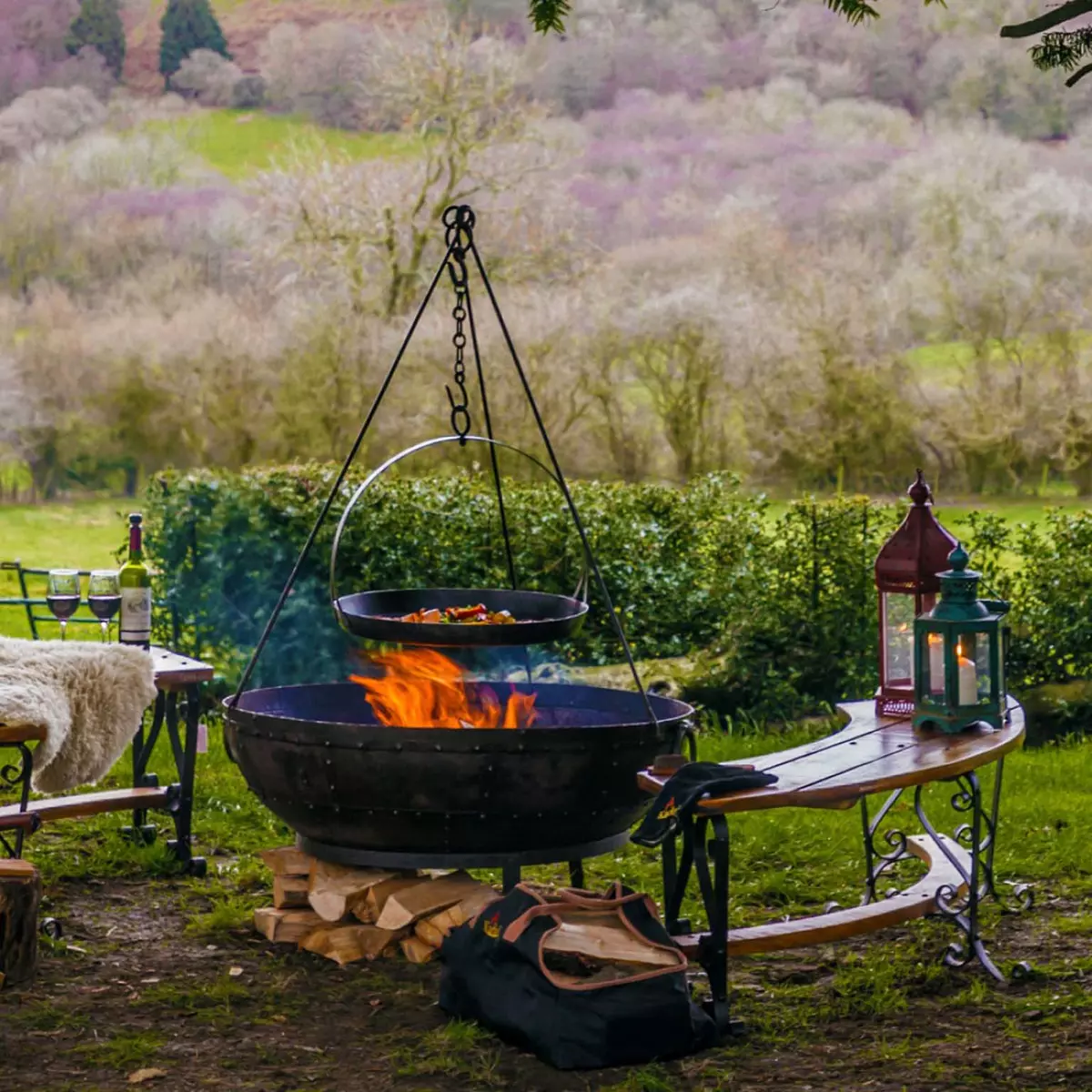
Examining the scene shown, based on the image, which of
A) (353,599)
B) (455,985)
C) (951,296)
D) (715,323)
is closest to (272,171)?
(715,323)

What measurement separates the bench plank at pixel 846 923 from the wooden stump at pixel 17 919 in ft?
4.16

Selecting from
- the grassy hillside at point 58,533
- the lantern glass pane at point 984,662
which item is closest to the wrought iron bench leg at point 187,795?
the lantern glass pane at point 984,662

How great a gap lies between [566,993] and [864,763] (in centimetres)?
66

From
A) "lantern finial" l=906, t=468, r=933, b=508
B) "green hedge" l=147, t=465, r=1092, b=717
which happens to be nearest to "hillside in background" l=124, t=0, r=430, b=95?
"green hedge" l=147, t=465, r=1092, b=717

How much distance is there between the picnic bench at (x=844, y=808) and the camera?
8.39 feet

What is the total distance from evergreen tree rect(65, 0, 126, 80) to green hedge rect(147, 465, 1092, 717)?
4404mm

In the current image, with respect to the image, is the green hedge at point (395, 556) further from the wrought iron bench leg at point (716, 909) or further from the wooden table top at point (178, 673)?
the wrought iron bench leg at point (716, 909)

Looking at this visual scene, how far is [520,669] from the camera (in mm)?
5602

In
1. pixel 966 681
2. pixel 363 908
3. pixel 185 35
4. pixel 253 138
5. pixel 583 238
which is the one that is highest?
pixel 185 35

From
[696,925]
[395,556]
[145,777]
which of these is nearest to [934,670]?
[696,925]

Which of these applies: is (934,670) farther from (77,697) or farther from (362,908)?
(77,697)

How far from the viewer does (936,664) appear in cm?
298

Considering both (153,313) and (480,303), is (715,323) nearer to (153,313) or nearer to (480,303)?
(480,303)

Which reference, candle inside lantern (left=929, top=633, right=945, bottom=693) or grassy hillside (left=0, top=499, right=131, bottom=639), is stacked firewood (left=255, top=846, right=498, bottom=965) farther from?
grassy hillside (left=0, top=499, right=131, bottom=639)
